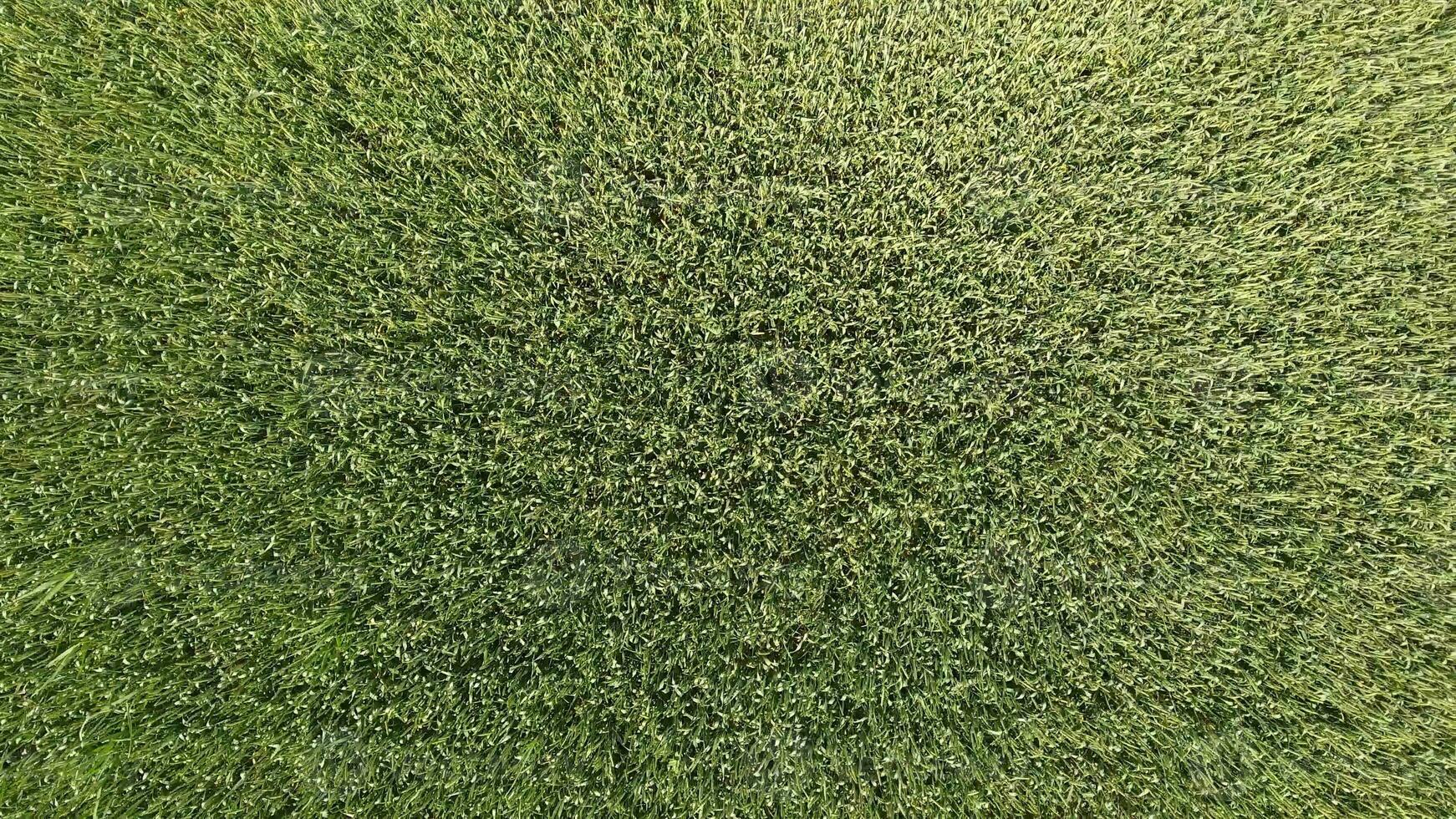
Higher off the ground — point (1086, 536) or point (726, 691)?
point (1086, 536)

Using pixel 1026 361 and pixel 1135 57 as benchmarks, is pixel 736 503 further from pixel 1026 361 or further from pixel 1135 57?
pixel 1135 57

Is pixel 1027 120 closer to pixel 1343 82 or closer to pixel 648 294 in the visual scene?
pixel 1343 82

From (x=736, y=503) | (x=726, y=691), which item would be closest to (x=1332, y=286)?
(x=736, y=503)

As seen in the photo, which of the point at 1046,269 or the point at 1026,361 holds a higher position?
the point at 1046,269

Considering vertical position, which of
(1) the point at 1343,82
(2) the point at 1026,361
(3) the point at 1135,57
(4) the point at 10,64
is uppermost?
(1) the point at 1343,82

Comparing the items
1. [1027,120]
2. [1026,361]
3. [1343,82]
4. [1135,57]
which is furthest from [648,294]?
[1343,82]

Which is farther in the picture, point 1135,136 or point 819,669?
point 1135,136
